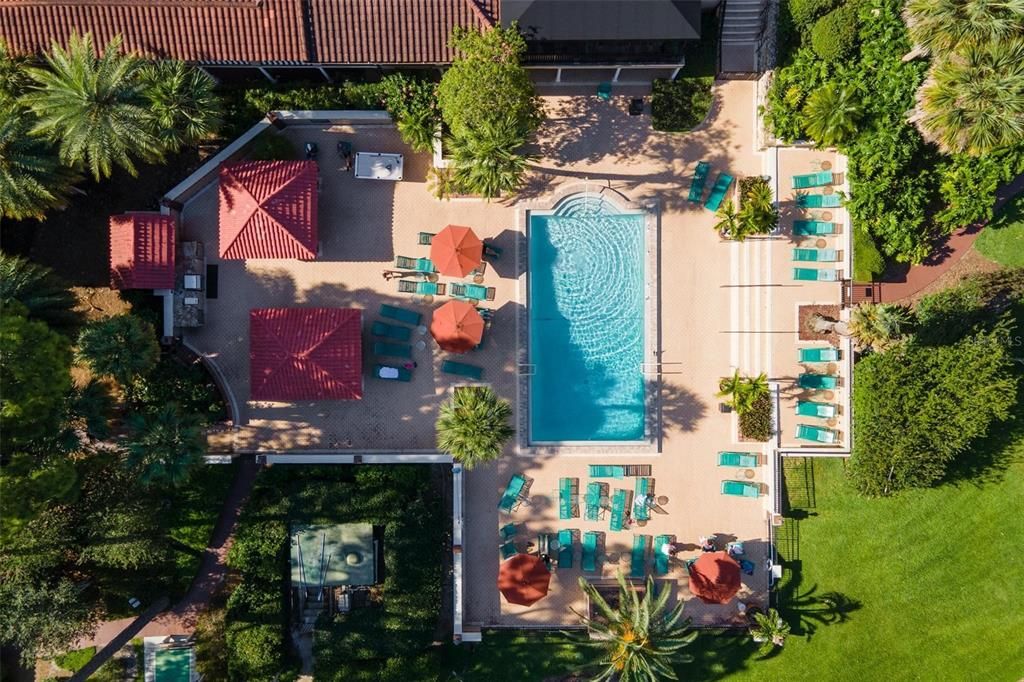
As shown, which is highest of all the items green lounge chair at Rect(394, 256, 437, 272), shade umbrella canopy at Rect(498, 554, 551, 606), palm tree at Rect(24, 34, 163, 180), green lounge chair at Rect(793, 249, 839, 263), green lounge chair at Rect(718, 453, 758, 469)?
palm tree at Rect(24, 34, 163, 180)

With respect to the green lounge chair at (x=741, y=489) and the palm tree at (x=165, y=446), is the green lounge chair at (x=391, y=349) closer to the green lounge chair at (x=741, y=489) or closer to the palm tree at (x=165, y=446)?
the palm tree at (x=165, y=446)

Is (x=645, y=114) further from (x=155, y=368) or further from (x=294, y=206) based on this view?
(x=155, y=368)

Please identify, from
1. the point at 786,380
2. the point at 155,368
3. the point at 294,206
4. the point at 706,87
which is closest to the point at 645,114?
the point at 706,87

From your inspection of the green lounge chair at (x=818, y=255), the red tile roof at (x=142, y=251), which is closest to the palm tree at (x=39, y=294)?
the red tile roof at (x=142, y=251)

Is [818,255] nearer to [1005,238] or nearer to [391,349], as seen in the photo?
[1005,238]

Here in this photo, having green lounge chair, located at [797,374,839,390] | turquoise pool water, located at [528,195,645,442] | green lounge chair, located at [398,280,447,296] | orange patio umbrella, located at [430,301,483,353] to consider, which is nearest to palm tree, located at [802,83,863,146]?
turquoise pool water, located at [528,195,645,442]

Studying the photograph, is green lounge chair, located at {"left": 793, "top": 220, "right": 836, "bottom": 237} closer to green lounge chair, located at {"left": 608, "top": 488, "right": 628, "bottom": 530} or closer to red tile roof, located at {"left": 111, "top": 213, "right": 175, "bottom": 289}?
green lounge chair, located at {"left": 608, "top": 488, "right": 628, "bottom": 530}
